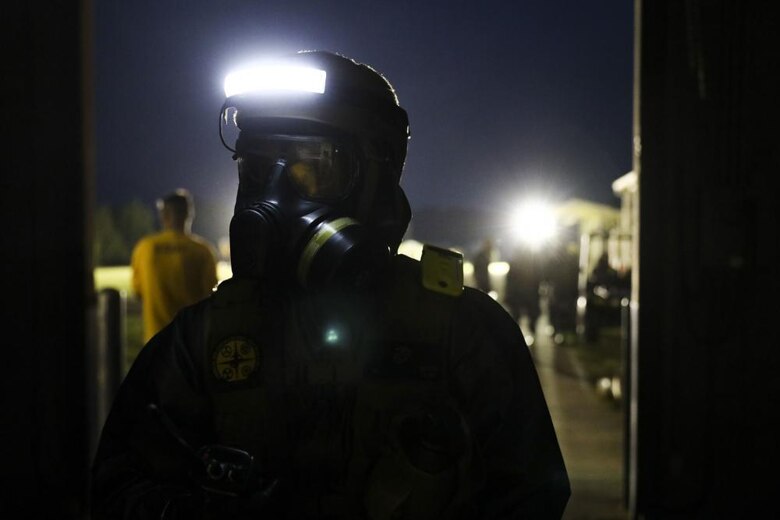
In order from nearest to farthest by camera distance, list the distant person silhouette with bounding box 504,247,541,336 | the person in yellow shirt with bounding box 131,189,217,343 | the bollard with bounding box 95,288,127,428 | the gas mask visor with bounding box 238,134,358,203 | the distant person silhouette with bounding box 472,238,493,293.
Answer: the gas mask visor with bounding box 238,134,358,203 < the bollard with bounding box 95,288,127,428 < the person in yellow shirt with bounding box 131,189,217,343 < the distant person silhouette with bounding box 504,247,541,336 < the distant person silhouette with bounding box 472,238,493,293

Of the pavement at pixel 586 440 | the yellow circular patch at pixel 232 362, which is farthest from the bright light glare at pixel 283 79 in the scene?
the pavement at pixel 586 440

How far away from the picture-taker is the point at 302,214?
1.54m

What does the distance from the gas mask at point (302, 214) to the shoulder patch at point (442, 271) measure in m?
0.10

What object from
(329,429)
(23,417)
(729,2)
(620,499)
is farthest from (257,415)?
(620,499)

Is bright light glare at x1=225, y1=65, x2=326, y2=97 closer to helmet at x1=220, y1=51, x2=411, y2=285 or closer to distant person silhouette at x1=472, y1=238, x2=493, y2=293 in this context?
helmet at x1=220, y1=51, x2=411, y2=285

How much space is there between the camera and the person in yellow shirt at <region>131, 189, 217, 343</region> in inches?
173

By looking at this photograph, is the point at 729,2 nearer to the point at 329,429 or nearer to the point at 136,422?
the point at 329,429

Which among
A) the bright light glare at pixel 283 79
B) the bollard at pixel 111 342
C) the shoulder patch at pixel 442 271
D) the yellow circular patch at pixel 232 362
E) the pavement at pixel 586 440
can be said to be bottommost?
the pavement at pixel 586 440

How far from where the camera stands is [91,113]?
3.05m

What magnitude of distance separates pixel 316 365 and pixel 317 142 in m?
0.46

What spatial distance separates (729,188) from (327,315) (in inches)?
81.8

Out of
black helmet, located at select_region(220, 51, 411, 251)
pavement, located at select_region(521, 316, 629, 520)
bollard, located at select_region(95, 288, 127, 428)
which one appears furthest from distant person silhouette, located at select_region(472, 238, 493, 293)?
black helmet, located at select_region(220, 51, 411, 251)

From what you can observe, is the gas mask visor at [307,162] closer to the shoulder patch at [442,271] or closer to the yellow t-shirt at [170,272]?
the shoulder patch at [442,271]

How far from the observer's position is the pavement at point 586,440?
409cm
